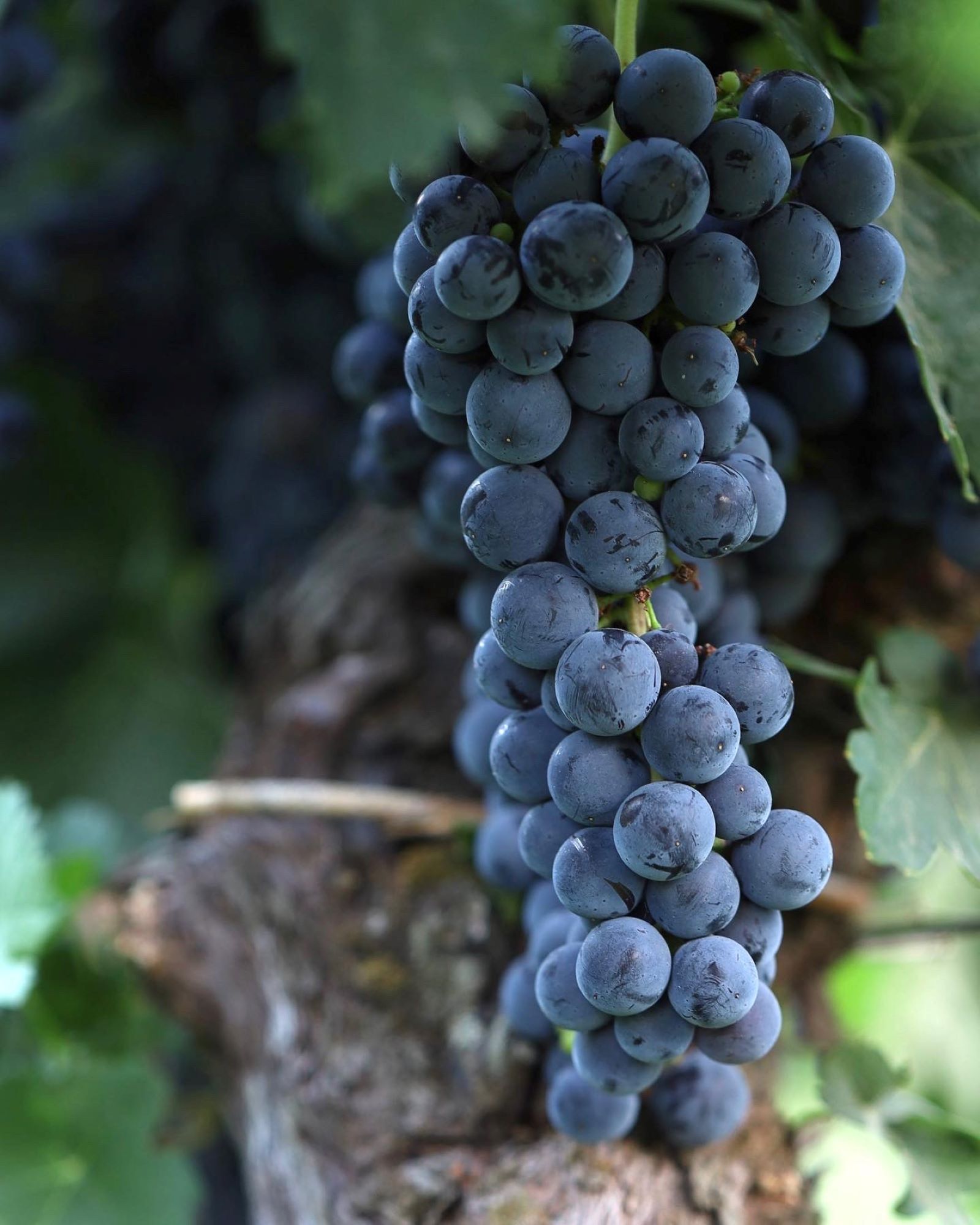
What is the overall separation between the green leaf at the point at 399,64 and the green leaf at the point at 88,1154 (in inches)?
31.4

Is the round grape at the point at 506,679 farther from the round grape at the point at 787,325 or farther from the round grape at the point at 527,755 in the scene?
the round grape at the point at 787,325

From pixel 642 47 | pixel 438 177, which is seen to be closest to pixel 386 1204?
pixel 438 177

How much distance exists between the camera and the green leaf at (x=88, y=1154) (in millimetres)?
849

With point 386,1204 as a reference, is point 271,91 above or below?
above

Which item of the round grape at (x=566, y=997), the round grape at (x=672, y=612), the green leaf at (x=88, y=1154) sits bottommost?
the green leaf at (x=88, y=1154)

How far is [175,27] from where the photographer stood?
3.91 ft

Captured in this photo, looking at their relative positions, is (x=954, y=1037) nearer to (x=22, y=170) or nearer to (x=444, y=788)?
(x=444, y=788)

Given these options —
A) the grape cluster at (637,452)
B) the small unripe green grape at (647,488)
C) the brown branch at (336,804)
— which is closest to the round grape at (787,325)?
the grape cluster at (637,452)

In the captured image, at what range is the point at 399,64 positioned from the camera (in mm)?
368

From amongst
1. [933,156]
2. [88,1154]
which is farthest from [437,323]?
[88,1154]

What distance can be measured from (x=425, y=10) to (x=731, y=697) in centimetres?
31

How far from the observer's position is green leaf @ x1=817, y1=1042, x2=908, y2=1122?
72 cm

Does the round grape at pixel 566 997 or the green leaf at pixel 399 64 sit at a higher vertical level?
the green leaf at pixel 399 64

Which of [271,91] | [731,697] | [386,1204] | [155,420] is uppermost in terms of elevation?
[271,91]
